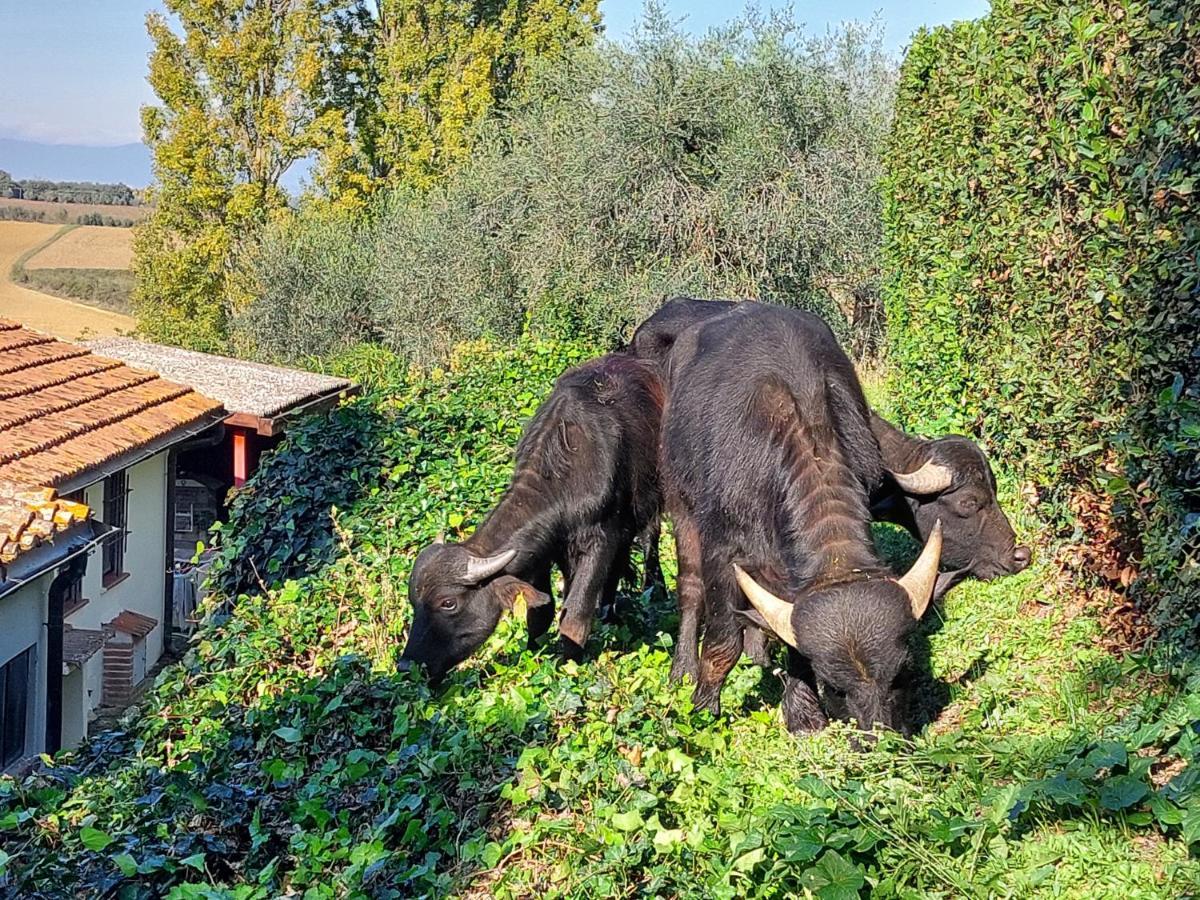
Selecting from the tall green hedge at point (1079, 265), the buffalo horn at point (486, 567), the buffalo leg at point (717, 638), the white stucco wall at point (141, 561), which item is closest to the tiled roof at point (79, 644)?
the white stucco wall at point (141, 561)

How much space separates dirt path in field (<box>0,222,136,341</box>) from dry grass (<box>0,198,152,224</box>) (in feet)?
15.6

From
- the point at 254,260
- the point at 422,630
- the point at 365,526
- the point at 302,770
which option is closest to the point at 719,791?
the point at 302,770

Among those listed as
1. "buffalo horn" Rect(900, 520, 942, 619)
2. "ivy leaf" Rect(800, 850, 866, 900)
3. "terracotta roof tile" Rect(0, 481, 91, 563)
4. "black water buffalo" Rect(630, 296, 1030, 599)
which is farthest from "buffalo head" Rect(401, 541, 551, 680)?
"ivy leaf" Rect(800, 850, 866, 900)

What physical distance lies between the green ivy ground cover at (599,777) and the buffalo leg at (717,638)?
20 centimetres

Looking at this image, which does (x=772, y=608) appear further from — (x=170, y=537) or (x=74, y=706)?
(x=170, y=537)

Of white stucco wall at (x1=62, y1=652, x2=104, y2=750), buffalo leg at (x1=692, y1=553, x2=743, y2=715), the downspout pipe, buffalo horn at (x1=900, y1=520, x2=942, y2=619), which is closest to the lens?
buffalo horn at (x1=900, y1=520, x2=942, y2=619)

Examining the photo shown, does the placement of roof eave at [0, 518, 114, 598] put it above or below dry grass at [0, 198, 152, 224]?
below

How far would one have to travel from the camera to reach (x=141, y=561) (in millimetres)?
15641

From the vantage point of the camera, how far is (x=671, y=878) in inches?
160

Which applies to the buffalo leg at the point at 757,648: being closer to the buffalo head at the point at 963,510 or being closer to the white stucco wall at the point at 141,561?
the buffalo head at the point at 963,510

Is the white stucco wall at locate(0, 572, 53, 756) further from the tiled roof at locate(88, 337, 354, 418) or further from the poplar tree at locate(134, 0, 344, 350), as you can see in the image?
the poplar tree at locate(134, 0, 344, 350)

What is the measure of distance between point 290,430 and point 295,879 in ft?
23.3

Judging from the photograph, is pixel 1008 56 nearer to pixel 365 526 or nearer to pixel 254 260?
pixel 365 526

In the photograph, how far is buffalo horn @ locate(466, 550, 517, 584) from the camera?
23.3 ft
